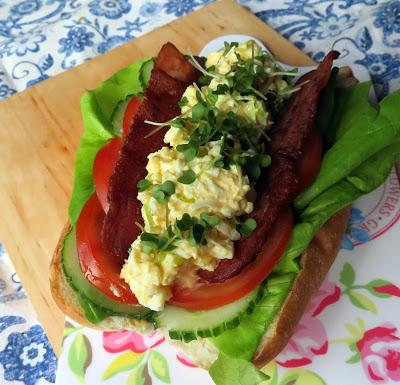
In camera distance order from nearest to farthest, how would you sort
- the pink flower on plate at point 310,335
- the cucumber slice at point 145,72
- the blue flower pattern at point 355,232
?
the pink flower on plate at point 310,335 → the blue flower pattern at point 355,232 → the cucumber slice at point 145,72

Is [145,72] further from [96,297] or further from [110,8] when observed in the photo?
[110,8]

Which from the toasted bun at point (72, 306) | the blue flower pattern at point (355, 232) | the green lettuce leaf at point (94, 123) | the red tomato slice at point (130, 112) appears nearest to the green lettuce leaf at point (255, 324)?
the toasted bun at point (72, 306)

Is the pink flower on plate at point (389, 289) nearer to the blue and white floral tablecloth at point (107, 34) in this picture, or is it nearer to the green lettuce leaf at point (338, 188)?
the green lettuce leaf at point (338, 188)

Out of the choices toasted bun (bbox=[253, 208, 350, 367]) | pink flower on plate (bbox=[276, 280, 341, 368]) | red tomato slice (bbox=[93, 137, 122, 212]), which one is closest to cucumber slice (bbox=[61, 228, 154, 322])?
red tomato slice (bbox=[93, 137, 122, 212])

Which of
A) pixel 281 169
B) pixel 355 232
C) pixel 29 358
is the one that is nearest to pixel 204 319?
pixel 281 169

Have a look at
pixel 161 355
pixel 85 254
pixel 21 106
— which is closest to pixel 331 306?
pixel 161 355

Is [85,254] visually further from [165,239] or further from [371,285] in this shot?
[371,285]
